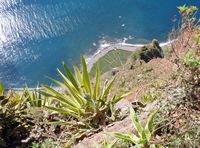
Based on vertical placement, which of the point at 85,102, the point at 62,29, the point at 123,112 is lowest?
the point at 123,112

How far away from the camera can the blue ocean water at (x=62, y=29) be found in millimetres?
40344

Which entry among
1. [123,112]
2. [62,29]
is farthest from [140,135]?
[62,29]

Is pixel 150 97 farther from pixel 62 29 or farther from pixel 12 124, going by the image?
pixel 62 29

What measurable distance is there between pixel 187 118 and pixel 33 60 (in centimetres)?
3865

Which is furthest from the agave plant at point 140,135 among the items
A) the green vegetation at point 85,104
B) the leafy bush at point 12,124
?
the leafy bush at point 12,124

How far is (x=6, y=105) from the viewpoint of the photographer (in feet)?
16.2

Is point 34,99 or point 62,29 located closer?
point 34,99

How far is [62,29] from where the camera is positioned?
141ft

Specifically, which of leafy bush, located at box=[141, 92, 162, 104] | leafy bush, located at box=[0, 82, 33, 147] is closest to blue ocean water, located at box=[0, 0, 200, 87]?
leafy bush, located at box=[0, 82, 33, 147]

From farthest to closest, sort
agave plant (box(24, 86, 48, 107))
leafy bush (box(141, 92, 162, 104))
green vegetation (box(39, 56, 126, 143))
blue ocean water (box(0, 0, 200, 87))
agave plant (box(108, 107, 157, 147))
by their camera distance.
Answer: blue ocean water (box(0, 0, 200, 87))
agave plant (box(24, 86, 48, 107))
green vegetation (box(39, 56, 126, 143))
leafy bush (box(141, 92, 162, 104))
agave plant (box(108, 107, 157, 147))

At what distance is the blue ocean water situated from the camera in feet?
132

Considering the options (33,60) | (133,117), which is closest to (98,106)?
(133,117)

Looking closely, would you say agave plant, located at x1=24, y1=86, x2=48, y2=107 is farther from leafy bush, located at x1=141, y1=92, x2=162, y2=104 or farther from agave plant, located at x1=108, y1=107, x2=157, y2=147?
agave plant, located at x1=108, y1=107, x2=157, y2=147

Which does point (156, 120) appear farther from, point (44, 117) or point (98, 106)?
point (44, 117)
